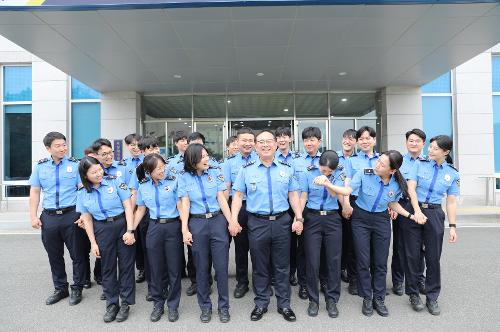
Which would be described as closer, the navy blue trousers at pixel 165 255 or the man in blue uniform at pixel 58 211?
the navy blue trousers at pixel 165 255

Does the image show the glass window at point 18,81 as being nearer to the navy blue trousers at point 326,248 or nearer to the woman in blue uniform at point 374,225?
the navy blue trousers at point 326,248

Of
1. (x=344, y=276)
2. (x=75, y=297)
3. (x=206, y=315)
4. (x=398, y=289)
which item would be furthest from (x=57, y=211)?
(x=398, y=289)

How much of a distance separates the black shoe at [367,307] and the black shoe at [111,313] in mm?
2367

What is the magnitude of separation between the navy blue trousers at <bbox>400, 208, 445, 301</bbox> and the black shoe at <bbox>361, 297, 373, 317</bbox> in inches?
18.5

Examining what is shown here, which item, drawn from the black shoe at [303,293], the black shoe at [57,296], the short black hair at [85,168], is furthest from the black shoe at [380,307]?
the black shoe at [57,296]

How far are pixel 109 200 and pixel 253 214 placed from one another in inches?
54.2

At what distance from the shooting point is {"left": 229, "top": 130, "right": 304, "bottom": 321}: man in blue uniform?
3.33 m

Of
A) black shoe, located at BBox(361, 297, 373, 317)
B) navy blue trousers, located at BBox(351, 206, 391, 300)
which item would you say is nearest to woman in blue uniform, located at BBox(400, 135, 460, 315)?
navy blue trousers, located at BBox(351, 206, 391, 300)

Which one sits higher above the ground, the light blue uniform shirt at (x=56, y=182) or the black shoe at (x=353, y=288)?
the light blue uniform shirt at (x=56, y=182)

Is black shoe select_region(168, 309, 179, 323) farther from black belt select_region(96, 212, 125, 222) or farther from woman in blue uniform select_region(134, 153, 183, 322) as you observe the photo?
black belt select_region(96, 212, 125, 222)

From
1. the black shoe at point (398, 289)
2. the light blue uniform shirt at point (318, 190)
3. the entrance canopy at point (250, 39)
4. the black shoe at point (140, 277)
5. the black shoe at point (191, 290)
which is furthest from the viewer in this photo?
the entrance canopy at point (250, 39)

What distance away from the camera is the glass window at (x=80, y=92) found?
11367 mm

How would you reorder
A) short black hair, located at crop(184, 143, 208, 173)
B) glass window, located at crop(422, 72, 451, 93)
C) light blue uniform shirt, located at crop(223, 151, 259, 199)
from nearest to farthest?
short black hair, located at crop(184, 143, 208, 173) < light blue uniform shirt, located at crop(223, 151, 259, 199) < glass window, located at crop(422, 72, 451, 93)

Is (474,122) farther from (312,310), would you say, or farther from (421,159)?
(312,310)
